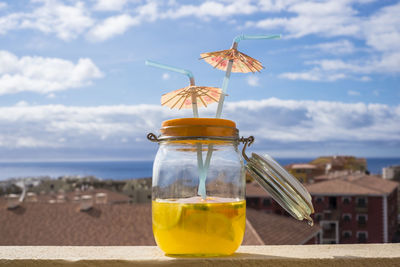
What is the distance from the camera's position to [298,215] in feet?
5.15

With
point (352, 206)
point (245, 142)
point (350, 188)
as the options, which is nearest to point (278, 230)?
point (245, 142)

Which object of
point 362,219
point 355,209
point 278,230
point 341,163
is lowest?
point 362,219

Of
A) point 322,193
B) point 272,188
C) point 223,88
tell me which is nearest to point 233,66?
point 223,88

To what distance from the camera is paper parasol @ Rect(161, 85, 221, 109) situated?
165 cm

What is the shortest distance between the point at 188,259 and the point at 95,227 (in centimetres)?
1624

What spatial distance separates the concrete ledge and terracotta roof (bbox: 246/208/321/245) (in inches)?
550

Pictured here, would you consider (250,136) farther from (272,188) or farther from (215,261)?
(215,261)

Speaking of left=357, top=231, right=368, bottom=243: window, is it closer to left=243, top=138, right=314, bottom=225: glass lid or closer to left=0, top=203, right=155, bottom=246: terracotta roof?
left=0, top=203, right=155, bottom=246: terracotta roof

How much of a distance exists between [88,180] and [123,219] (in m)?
30.3

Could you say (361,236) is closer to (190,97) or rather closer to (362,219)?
(362,219)

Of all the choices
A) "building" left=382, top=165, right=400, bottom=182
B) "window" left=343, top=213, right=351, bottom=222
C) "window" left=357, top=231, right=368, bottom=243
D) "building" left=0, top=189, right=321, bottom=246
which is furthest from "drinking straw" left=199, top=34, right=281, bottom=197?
"building" left=382, top=165, right=400, bottom=182

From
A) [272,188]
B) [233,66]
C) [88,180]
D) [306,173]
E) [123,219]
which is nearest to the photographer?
[272,188]

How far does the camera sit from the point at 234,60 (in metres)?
1.74

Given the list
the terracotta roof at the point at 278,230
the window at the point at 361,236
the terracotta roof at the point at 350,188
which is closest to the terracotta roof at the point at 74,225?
the terracotta roof at the point at 278,230
